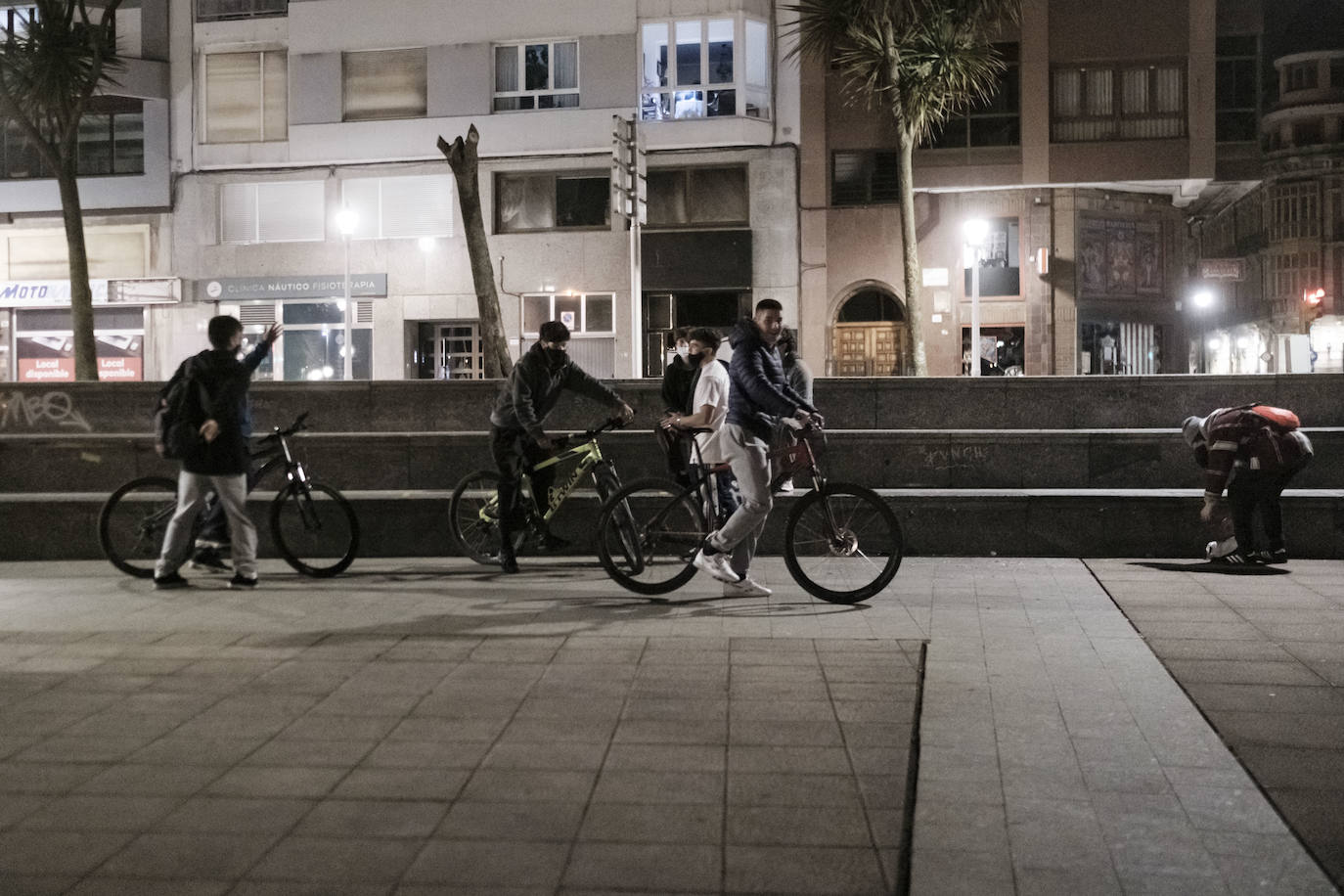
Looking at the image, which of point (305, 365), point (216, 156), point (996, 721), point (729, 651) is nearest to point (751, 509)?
point (729, 651)

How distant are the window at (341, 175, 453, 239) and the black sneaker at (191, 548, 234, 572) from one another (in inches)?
897

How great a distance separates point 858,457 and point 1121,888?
8.35 meters

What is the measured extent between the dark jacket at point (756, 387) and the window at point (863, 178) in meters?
23.3

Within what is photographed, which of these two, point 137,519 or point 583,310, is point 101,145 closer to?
point 583,310

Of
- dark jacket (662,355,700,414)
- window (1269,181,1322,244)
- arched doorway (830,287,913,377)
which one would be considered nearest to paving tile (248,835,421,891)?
dark jacket (662,355,700,414)

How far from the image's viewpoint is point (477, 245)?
18.3 m

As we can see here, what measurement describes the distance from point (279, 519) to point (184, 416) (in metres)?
1.16

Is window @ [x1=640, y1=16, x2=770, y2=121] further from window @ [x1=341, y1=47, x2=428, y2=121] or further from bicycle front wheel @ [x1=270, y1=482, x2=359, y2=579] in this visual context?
bicycle front wheel @ [x1=270, y1=482, x2=359, y2=579]

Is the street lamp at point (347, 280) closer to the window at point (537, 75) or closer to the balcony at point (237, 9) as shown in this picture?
the window at point (537, 75)

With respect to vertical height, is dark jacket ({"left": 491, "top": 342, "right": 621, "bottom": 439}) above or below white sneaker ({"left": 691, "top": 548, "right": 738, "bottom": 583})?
above

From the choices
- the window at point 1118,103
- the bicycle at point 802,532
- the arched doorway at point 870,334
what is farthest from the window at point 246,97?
the bicycle at point 802,532

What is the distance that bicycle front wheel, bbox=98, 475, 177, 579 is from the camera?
9.94 m

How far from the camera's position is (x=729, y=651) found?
6.86 m

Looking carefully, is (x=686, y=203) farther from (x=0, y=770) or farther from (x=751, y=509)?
(x=0, y=770)
